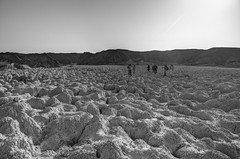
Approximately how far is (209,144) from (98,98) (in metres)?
2.49

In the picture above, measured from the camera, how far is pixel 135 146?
1937mm

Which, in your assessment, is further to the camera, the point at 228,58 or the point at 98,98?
the point at 228,58

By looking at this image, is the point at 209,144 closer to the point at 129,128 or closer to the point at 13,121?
the point at 129,128

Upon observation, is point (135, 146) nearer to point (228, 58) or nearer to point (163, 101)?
point (163, 101)

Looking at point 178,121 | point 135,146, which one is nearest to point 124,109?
point 178,121

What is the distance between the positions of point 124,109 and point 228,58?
5317cm

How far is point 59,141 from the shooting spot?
202 centimetres

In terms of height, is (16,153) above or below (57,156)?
above

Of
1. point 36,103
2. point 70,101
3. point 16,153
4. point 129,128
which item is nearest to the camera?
point 16,153

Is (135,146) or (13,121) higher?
(13,121)

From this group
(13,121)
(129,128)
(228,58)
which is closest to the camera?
(13,121)

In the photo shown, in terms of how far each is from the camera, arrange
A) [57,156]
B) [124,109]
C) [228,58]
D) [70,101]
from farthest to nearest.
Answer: [228,58]
[70,101]
[124,109]
[57,156]

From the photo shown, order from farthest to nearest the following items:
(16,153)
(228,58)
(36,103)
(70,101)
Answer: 1. (228,58)
2. (70,101)
3. (36,103)
4. (16,153)

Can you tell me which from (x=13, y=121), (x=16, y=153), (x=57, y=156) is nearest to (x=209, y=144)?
(x=57, y=156)
